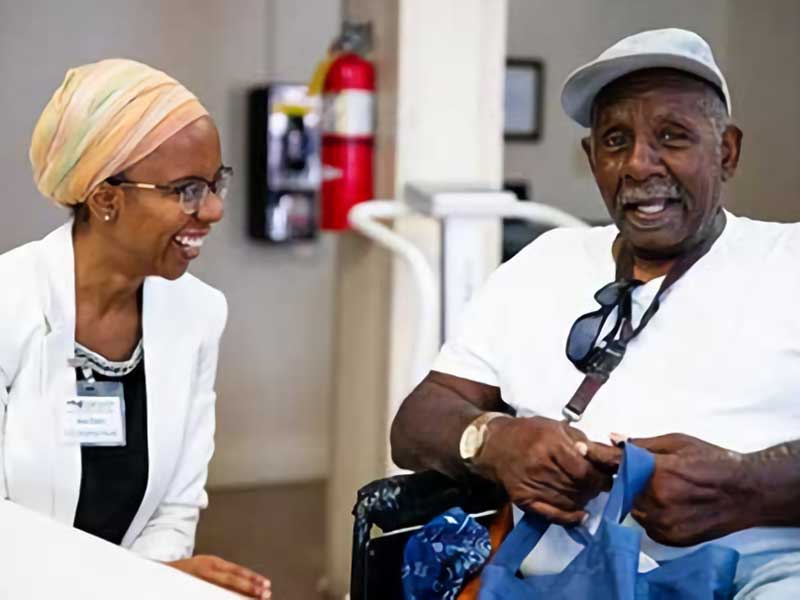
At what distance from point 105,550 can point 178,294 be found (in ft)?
2.41

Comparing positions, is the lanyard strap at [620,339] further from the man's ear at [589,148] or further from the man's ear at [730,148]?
the man's ear at [589,148]

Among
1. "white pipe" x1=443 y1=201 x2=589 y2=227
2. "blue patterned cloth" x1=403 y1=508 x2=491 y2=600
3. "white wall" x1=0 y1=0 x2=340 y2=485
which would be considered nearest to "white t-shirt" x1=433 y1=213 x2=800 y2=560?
"blue patterned cloth" x1=403 y1=508 x2=491 y2=600

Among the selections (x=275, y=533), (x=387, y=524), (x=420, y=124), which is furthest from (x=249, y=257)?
(x=387, y=524)

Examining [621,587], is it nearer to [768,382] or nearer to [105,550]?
[768,382]

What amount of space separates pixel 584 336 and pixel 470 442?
23cm

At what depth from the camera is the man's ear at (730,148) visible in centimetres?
165

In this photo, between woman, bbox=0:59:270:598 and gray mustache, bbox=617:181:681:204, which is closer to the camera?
gray mustache, bbox=617:181:681:204

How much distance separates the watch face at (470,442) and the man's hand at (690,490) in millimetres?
186

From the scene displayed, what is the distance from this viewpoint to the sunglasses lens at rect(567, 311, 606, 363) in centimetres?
165

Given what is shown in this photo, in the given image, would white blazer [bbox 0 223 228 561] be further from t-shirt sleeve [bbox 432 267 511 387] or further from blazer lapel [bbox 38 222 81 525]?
t-shirt sleeve [bbox 432 267 511 387]

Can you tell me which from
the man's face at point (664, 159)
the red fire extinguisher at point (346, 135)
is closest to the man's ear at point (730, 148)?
the man's face at point (664, 159)

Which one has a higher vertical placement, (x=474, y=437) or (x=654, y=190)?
(x=654, y=190)

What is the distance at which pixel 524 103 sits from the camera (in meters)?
Answer: 4.36

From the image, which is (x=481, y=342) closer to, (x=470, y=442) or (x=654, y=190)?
(x=470, y=442)
